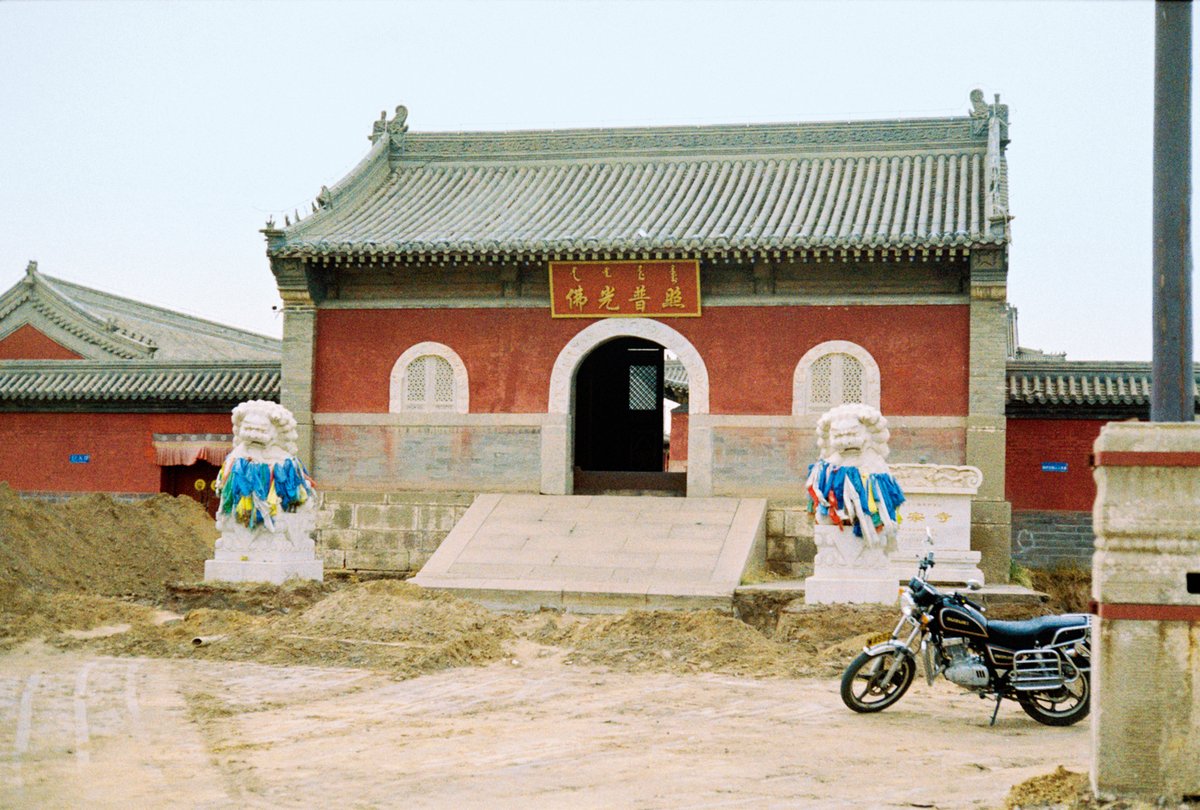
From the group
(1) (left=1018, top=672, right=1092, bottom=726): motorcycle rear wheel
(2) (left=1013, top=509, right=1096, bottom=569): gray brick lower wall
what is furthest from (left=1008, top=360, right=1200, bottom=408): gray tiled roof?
(1) (left=1018, top=672, right=1092, bottom=726): motorcycle rear wheel

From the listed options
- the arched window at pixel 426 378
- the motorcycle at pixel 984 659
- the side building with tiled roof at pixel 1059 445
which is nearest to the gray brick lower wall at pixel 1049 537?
the side building with tiled roof at pixel 1059 445

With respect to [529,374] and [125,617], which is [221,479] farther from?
[529,374]

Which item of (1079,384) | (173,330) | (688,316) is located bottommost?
(1079,384)

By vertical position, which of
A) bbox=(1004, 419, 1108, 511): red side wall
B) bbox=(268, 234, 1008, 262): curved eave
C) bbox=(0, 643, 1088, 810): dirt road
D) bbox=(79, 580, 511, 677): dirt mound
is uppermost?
bbox=(268, 234, 1008, 262): curved eave

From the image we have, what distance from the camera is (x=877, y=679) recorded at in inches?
344

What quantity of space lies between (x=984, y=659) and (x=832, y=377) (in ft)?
31.5

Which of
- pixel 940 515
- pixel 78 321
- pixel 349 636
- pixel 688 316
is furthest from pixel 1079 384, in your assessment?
pixel 78 321

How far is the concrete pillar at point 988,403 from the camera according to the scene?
16938 millimetres

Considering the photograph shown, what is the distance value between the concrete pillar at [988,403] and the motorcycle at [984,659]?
27.3ft

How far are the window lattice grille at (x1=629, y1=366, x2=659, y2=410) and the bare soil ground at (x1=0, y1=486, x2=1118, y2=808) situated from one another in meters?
9.58

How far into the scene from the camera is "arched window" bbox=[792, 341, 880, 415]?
17.9 metres

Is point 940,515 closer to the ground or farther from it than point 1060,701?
farther from it

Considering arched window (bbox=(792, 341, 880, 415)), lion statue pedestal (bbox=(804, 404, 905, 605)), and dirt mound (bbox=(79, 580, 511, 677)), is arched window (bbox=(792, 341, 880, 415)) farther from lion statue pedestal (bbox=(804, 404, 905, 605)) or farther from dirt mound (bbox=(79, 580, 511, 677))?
dirt mound (bbox=(79, 580, 511, 677))

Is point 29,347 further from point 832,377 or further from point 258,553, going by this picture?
point 832,377
